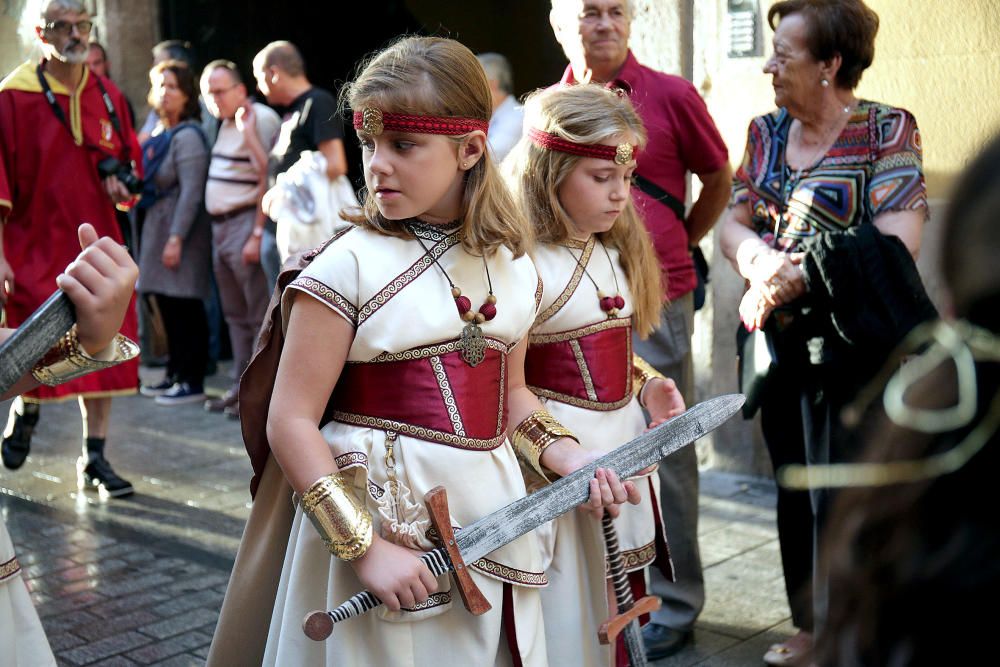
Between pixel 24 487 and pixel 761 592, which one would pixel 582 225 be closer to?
pixel 761 592

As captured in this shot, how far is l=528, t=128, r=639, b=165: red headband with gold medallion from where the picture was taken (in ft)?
9.90

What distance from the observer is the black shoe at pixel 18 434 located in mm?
5438

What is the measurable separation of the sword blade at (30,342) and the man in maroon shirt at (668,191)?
217 cm

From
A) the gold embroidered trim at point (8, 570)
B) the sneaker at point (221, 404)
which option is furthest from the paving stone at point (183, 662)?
the sneaker at point (221, 404)

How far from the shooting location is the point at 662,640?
380cm

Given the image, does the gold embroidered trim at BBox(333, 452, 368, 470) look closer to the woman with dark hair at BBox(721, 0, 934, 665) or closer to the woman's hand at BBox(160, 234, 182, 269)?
the woman with dark hair at BBox(721, 0, 934, 665)

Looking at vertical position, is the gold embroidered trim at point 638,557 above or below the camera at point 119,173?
below

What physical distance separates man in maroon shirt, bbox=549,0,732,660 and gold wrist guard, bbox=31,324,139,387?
201 centimetres

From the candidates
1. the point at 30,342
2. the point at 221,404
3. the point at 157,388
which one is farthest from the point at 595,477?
the point at 157,388

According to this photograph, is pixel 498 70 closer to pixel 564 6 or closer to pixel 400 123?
pixel 564 6

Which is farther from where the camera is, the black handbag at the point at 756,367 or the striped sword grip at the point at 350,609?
the black handbag at the point at 756,367

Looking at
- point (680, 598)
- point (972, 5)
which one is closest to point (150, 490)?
point (680, 598)

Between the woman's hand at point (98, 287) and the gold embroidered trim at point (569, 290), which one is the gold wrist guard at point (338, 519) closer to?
the woman's hand at point (98, 287)

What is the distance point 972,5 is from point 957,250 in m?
4.39
